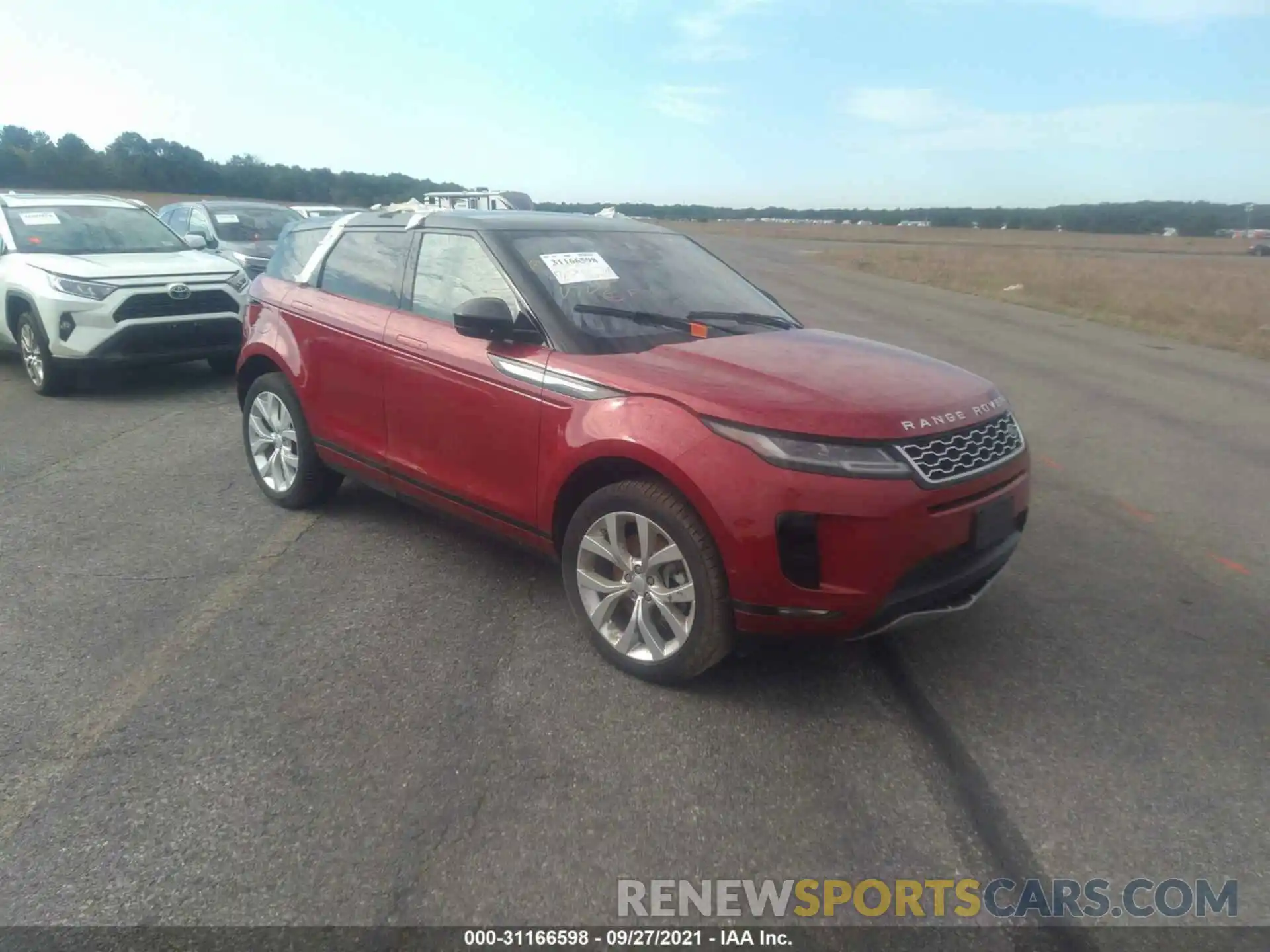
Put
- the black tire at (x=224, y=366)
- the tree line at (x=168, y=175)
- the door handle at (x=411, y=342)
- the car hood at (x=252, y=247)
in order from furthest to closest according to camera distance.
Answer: the tree line at (x=168, y=175), the car hood at (x=252, y=247), the black tire at (x=224, y=366), the door handle at (x=411, y=342)

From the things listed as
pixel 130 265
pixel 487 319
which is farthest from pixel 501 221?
pixel 130 265

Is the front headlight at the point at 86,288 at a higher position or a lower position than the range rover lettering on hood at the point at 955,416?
lower

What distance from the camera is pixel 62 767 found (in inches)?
123

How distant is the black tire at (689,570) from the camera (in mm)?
3377

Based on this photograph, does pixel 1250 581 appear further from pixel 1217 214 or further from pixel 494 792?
pixel 1217 214

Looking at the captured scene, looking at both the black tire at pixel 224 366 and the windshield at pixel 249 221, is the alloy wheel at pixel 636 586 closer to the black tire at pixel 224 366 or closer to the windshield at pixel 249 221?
the black tire at pixel 224 366

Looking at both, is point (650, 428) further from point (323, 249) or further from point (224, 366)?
point (224, 366)

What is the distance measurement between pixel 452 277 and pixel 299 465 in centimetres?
165

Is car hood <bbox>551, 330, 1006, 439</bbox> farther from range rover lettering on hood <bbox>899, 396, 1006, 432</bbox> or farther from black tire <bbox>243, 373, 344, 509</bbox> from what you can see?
black tire <bbox>243, 373, 344, 509</bbox>

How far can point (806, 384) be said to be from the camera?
357 cm

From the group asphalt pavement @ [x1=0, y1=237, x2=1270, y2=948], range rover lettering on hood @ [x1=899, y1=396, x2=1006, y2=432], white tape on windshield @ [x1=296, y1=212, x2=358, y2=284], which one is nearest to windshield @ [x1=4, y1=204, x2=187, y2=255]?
asphalt pavement @ [x1=0, y1=237, x2=1270, y2=948]

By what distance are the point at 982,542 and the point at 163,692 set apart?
3.08 meters

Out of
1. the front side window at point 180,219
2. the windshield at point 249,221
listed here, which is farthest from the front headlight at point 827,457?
the front side window at point 180,219

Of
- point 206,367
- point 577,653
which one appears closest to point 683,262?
point 577,653
